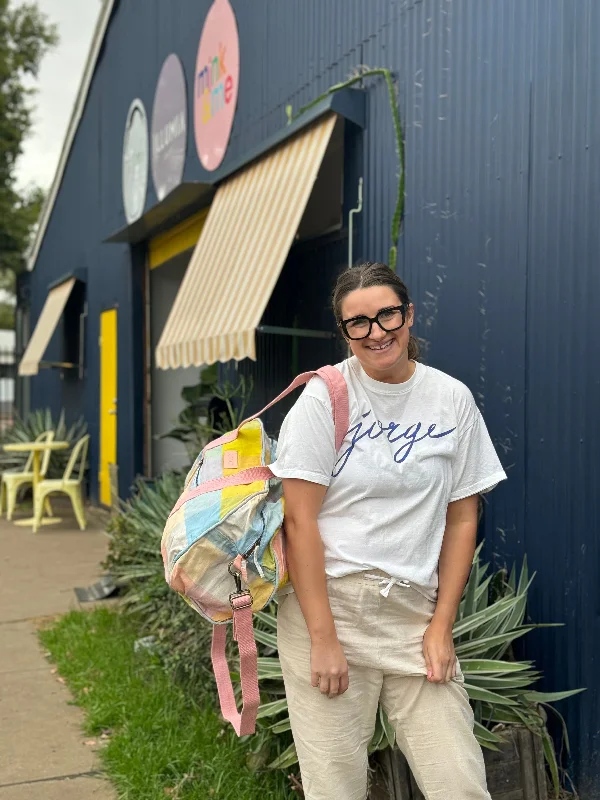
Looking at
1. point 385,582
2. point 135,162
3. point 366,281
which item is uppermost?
point 135,162

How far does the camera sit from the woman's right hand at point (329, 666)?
2.01 m

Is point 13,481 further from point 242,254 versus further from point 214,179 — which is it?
point 242,254

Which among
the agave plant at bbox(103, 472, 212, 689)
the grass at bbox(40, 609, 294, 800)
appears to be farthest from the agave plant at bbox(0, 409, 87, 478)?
the grass at bbox(40, 609, 294, 800)

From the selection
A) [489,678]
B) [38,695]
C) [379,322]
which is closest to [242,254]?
[38,695]

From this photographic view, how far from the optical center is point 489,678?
2957 millimetres

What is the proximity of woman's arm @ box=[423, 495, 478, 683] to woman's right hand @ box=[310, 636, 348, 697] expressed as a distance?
23cm

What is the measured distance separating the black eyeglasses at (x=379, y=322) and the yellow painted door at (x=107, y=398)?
7990 millimetres

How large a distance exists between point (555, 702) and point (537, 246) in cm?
178

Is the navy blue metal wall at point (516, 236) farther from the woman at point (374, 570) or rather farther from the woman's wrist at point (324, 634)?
the woman's wrist at point (324, 634)

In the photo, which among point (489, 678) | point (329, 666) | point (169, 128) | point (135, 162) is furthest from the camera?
point (135, 162)

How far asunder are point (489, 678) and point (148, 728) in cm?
162

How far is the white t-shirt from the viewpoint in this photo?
2068 mm

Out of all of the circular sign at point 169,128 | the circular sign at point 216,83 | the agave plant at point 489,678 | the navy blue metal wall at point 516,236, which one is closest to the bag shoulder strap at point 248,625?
the agave plant at point 489,678

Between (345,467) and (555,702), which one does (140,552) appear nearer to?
(555,702)
